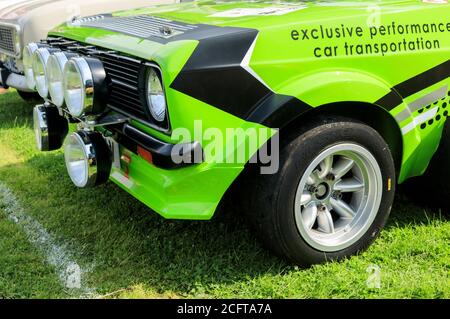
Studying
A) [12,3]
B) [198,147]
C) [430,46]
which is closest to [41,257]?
[198,147]

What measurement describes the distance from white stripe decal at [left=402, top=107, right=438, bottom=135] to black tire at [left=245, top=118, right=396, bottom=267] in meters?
0.16

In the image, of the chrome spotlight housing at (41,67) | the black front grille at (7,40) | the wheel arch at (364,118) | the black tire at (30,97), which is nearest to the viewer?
the wheel arch at (364,118)

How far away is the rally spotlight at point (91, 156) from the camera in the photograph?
2.57 meters

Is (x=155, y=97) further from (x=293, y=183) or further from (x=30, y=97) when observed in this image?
(x=30, y=97)

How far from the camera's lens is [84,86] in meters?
2.42

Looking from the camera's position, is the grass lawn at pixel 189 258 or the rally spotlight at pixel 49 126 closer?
the grass lawn at pixel 189 258

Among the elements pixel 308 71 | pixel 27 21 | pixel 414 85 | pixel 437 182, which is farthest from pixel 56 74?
pixel 27 21

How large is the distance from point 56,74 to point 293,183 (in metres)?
1.36

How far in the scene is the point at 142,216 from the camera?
3.33 m

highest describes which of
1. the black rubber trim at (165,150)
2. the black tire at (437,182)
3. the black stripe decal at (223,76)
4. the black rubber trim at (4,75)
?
the black stripe decal at (223,76)

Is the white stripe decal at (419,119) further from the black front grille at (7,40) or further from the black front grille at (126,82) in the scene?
the black front grille at (7,40)

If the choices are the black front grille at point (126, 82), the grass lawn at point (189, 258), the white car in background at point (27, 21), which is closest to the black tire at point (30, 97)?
the white car in background at point (27, 21)

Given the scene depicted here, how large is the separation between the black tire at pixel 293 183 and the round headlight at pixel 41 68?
52.9 inches

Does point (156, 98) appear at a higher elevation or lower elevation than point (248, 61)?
lower
